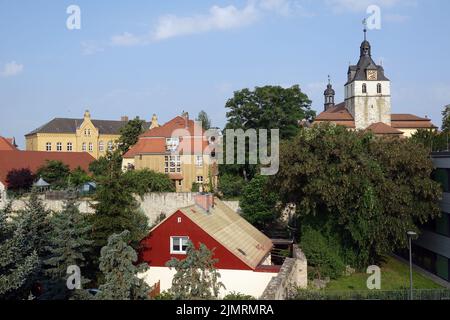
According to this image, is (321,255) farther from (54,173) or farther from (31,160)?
(31,160)

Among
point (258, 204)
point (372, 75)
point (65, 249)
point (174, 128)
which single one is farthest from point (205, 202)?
point (372, 75)

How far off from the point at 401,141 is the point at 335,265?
8.27 meters

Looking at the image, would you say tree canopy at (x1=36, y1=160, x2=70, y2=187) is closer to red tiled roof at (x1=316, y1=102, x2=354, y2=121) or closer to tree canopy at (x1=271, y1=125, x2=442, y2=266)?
tree canopy at (x1=271, y1=125, x2=442, y2=266)

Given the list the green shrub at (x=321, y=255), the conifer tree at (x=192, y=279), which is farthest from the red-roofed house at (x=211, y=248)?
the conifer tree at (x=192, y=279)

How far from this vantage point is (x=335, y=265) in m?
25.2

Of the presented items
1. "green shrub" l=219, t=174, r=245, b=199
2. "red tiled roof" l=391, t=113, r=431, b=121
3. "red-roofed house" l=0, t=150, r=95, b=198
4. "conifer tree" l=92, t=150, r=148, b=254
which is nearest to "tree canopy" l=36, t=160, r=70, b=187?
"red-roofed house" l=0, t=150, r=95, b=198

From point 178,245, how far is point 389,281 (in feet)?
38.2

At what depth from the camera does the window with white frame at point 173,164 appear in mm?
46719

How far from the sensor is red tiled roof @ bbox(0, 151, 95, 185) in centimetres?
5431

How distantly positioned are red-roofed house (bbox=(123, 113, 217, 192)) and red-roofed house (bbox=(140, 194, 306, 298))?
20.5 m

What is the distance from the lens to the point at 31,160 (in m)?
59.6

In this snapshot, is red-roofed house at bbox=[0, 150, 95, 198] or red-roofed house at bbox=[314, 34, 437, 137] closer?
red-roofed house at bbox=[0, 150, 95, 198]
